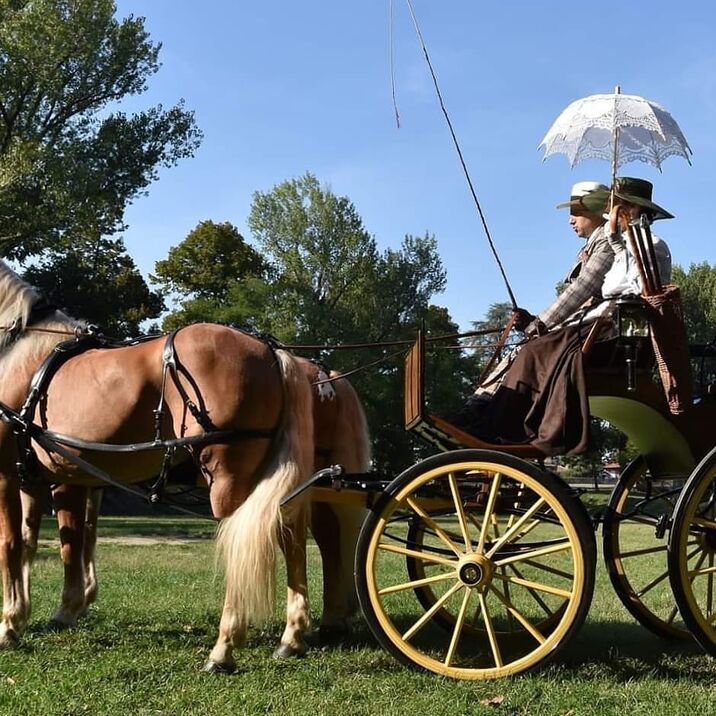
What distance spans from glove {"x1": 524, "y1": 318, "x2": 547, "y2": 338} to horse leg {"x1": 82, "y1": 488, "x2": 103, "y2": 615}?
366cm

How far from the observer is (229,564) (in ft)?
15.1

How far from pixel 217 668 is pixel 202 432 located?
4.30 feet

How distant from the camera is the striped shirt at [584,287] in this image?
5.02 metres

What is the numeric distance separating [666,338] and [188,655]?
3.35 m

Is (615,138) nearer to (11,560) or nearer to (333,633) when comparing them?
(333,633)

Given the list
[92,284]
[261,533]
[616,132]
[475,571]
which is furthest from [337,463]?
[92,284]

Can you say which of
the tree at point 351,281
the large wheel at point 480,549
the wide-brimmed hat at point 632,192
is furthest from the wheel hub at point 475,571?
the tree at point 351,281

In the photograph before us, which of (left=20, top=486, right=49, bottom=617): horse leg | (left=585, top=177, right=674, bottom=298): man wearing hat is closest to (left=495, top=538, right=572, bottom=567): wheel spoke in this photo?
(left=585, top=177, right=674, bottom=298): man wearing hat

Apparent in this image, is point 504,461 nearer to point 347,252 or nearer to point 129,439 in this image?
point 129,439

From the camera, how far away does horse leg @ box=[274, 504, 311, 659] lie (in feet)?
17.0

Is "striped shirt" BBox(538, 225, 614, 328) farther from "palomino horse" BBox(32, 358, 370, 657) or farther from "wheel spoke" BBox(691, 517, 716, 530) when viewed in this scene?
"palomino horse" BBox(32, 358, 370, 657)

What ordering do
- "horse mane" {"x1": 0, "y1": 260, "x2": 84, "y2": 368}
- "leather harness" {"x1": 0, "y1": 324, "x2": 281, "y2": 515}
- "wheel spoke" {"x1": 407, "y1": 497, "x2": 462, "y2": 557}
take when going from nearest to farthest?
"wheel spoke" {"x1": 407, "y1": 497, "x2": 462, "y2": 557} < "leather harness" {"x1": 0, "y1": 324, "x2": 281, "y2": 515} < "horse mane" {"x1": 0, "y1": 260, "x2": 84, "y2": 368}

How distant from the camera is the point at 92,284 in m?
28.4

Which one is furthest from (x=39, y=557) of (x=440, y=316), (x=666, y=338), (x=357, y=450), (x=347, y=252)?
(x=440, y=316)
